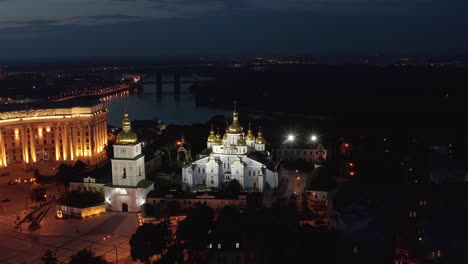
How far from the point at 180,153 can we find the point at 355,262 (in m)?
14.3

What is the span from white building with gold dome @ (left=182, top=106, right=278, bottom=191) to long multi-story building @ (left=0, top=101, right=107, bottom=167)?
33.6 feet

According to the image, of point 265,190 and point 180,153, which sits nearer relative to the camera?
point 265,190

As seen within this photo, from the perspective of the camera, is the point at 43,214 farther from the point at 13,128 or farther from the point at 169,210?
the point at 13,128

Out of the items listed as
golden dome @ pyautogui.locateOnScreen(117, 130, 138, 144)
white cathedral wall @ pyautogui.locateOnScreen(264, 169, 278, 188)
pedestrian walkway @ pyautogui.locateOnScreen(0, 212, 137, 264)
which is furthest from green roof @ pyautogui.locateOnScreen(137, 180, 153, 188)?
white cathedral wall @ pyautogui.locateOnScreen(264, 169, 278, 188)

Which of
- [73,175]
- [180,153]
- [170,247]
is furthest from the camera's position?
[180,153]

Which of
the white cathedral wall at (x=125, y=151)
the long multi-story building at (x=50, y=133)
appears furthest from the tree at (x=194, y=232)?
the long multi-story building at (x=50, y=133)

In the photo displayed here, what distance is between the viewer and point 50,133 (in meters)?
30.1

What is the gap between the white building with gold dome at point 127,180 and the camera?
20859 millimetres

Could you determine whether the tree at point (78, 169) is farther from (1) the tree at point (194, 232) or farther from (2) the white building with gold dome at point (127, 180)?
(1) the tree at point (194, 232)

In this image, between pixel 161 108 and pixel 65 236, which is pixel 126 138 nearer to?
pixel 65 236

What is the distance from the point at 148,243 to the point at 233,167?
787cm

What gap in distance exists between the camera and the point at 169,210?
773 inches

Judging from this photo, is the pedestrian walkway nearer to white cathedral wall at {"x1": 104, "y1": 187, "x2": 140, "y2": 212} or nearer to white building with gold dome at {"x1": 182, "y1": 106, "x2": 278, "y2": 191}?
white cathedral wall at {"x1": 104, "y1": 187, "x2": 140, "y2": 212}

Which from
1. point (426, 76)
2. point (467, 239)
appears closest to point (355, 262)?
point (467, 239)
